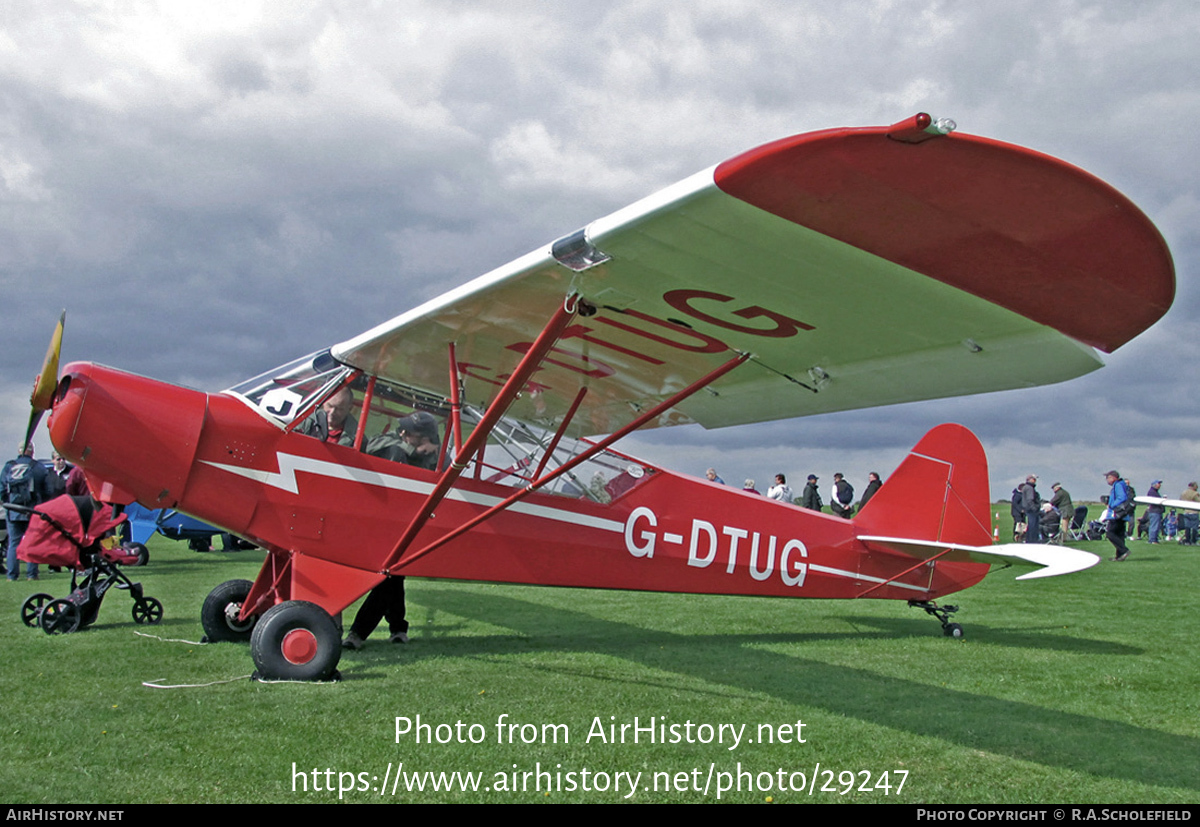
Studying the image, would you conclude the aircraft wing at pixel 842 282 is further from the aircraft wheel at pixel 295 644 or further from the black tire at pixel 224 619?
the black tire at pixel 224 619

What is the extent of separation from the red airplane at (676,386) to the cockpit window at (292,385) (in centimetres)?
2

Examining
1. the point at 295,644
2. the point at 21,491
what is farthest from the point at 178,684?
the point at 21,491

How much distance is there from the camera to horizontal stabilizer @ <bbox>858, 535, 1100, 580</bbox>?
525 cm

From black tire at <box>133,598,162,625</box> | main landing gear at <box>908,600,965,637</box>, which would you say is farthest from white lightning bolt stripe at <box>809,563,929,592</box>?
black tire at <box>133,598,162,625</box>

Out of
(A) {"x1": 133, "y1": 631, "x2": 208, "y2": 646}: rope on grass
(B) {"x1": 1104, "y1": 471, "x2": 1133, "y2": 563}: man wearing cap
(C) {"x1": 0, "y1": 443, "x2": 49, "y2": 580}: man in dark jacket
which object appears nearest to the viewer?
(A) {"x1": 133, "y1": 631, "x2": 208, "y2": 646}: rope on grass

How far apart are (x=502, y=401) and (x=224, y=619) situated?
3634 mm

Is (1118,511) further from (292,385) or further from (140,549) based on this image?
(140,549)

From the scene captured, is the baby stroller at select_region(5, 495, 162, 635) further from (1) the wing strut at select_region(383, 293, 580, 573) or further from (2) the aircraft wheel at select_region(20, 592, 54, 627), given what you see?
(1) the wing strut at select_region(383, 293, 580, 573)

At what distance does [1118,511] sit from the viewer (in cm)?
1711

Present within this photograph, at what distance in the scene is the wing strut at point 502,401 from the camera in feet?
14.1

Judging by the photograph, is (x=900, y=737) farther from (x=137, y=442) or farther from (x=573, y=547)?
(x=137, y=442)

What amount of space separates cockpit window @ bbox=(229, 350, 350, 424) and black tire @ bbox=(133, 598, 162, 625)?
2.94 metres

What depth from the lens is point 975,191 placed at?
2.67 metres

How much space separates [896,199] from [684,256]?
3.48 feet
